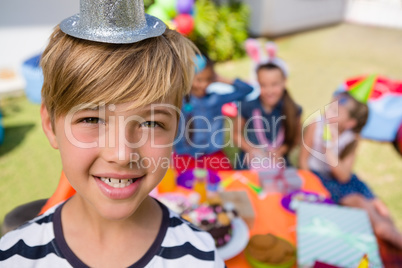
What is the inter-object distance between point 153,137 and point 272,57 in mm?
2378

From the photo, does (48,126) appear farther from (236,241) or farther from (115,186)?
(236,241)

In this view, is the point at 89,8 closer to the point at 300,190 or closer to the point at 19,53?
the point at 300,190

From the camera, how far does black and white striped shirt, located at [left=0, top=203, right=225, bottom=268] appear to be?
0.83 m

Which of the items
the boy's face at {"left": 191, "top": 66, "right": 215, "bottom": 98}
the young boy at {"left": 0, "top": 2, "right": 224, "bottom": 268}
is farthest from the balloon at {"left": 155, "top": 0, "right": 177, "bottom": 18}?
the young boy at {"left": 0, "top": 2, "right": 224, "bottom": 268}

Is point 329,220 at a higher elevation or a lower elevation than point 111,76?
lower

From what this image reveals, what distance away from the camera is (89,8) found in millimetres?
700

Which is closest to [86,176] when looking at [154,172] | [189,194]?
[154,172]

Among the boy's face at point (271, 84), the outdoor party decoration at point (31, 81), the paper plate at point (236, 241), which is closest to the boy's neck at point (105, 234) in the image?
the paper plate at point (236, 241)

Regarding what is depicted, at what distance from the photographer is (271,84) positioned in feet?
8.56

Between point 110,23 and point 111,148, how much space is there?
0.24m

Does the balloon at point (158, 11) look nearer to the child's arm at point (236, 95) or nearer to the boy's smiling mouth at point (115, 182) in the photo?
the child's arm at point (236, 95)

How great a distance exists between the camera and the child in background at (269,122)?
2.63 meters

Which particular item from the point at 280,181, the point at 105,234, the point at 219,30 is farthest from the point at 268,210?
the point at 219,30

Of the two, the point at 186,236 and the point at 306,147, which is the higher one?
the point at 186,236
